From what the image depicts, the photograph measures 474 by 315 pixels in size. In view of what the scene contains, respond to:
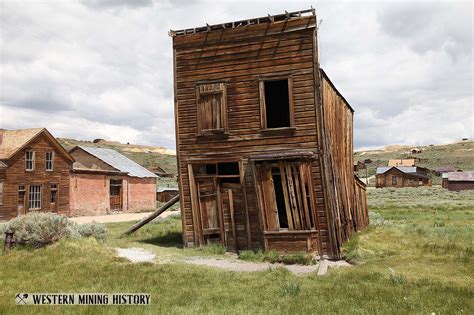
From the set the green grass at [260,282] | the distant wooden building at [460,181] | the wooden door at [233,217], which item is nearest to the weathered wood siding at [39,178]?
the green grass at [260,282]

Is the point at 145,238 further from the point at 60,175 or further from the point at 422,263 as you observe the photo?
the point at 60,175

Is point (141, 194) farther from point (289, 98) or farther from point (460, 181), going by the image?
point (460, 181)

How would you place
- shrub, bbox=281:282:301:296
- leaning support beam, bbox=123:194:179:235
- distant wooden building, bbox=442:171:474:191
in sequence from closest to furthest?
1. shrub, bbox=281:282:301:296
2. leaning support beam, bbox=123:194:179:235
3. distant wooden building, bbox=442:171:474:191

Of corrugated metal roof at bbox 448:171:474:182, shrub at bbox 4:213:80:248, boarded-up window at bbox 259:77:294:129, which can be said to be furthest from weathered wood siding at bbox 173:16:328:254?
corrugated metal roof at bbox 448:171:474:182

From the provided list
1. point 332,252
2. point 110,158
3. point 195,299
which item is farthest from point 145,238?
point 110,158

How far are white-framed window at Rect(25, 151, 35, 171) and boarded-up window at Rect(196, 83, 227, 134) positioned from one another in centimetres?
2099

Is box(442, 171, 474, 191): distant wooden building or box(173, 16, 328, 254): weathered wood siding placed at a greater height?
box(173, 16, 328, 254): weathered wood siding

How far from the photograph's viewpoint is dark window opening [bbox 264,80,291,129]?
18469 mm

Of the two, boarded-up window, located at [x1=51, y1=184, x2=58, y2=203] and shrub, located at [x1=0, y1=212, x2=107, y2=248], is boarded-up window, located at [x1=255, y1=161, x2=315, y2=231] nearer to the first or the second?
shrub, located at [x1=0, y1=212, x2=107, y2=248]

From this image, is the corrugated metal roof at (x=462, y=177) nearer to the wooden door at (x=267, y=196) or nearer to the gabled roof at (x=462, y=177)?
the gabled roof at (x=462, y=177)

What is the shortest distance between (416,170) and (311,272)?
255 ft

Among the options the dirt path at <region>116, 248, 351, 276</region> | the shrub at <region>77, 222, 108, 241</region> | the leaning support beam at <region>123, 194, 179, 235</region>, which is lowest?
the dirt path at <region>116, 248, 351, 276</region>

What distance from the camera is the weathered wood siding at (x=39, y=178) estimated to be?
29.5m

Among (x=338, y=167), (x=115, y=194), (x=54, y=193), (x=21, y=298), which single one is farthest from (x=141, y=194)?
(x=21, y=298)
